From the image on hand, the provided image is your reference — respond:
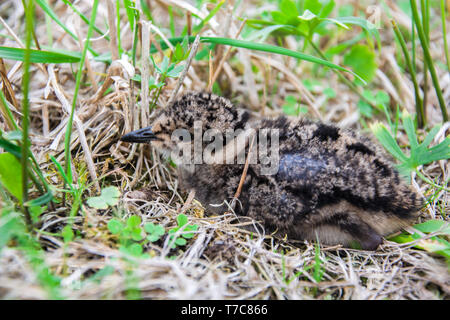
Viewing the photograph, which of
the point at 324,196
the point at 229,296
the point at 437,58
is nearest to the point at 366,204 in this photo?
the point at 324,196

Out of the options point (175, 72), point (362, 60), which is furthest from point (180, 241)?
point (362, 60)

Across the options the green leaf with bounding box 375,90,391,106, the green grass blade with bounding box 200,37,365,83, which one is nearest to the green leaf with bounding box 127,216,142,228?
the green grass blade with bounding box 200,37,365,83

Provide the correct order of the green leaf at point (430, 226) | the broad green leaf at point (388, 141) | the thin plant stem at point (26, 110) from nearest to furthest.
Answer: the thin plant stem at point (26, 110)
the green leaf at point (430, 226)
the broad green leaf at point (388, 141)

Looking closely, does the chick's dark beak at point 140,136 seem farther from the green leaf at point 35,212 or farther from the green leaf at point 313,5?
the green leaf at point 313,5

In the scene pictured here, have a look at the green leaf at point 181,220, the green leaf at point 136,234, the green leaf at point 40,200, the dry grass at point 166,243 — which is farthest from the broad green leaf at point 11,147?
the green leaf at point 181,220

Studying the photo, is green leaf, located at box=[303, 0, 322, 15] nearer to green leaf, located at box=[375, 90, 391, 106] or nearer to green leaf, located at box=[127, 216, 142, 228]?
green leaf, located at box=[375, 90, 391, 106]

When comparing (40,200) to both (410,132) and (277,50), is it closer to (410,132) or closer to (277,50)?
(277,50)
